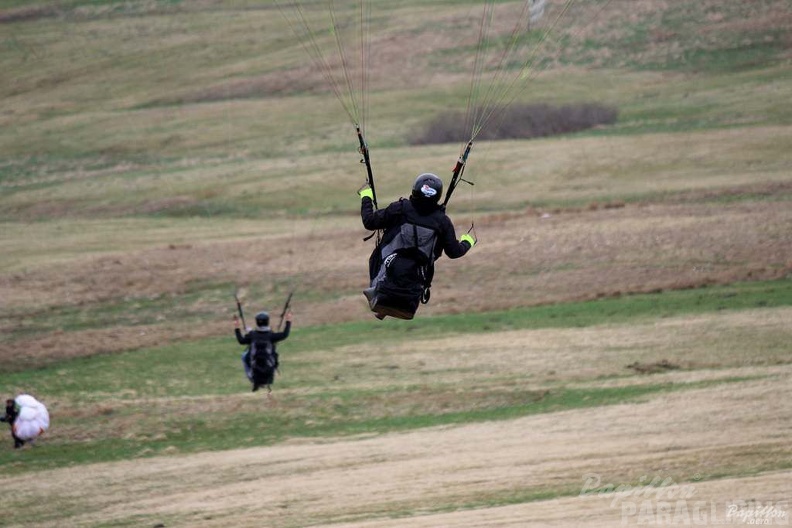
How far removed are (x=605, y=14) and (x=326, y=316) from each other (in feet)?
178

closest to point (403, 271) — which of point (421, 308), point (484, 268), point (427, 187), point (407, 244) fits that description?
point (407, 244)

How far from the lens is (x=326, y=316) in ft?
108

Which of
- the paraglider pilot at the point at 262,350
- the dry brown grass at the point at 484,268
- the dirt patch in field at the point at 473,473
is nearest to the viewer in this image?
the dirt patch in field at the point at 473,473

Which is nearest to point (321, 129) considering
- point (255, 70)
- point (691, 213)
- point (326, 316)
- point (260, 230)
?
point (255, 70)

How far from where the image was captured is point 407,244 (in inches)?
615

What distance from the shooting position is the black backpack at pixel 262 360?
842 inches

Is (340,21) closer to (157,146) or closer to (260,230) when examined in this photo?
(157,146)

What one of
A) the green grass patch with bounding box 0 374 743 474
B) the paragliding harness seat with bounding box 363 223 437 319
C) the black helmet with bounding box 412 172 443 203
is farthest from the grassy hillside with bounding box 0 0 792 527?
the black helmet with bounding box 412 172 443 203

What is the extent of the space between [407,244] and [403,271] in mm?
357

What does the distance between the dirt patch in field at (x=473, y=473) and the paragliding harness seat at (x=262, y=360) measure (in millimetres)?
1795

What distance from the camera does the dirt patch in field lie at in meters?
19.1

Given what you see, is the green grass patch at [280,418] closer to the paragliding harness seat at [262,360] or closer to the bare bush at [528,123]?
the paragliding harness seat at [262,360]

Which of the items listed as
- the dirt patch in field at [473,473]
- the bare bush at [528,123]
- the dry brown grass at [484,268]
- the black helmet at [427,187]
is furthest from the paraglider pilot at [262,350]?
the bare bush at [528,123]

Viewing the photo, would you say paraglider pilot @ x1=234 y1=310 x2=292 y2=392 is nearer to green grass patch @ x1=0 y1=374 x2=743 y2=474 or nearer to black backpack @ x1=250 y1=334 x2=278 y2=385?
black backpack @ x1=250 y1=334 x2=278 y2=385
